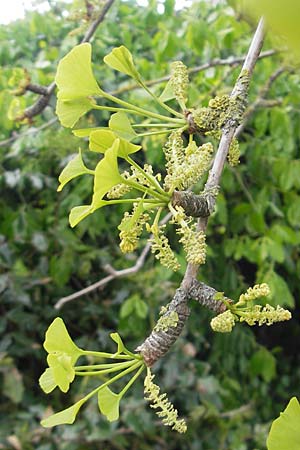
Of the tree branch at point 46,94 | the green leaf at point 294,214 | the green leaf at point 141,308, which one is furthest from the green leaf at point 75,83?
the green leaf at point 294,214

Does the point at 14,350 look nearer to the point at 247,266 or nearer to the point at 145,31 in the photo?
the point at 247,266

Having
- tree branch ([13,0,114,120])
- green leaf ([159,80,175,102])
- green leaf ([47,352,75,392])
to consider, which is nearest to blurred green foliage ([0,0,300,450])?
tree branch ([13,0,114,120])

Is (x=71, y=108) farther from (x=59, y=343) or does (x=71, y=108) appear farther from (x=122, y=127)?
(x=59, y=343)

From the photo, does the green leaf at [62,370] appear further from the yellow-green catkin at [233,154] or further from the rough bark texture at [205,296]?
the yellow-green catkin at [233,154]

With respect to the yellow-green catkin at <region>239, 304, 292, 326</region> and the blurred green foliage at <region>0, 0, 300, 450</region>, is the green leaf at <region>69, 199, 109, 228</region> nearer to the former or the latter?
the yellow-green catkin at <region>239, 304, 292, 326</region>

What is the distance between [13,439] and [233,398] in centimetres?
79

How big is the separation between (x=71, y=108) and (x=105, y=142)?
0.36 ft

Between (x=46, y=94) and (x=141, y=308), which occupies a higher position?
(x=46, y=94)

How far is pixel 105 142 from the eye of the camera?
0.33 metres

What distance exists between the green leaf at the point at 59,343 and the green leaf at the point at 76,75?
0.13m

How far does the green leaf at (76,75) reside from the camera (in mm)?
391

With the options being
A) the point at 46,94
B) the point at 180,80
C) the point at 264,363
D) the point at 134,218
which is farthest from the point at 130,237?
the point at 264,363

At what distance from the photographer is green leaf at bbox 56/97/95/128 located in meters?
0.43

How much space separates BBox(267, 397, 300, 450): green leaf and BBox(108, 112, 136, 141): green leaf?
22 cm
